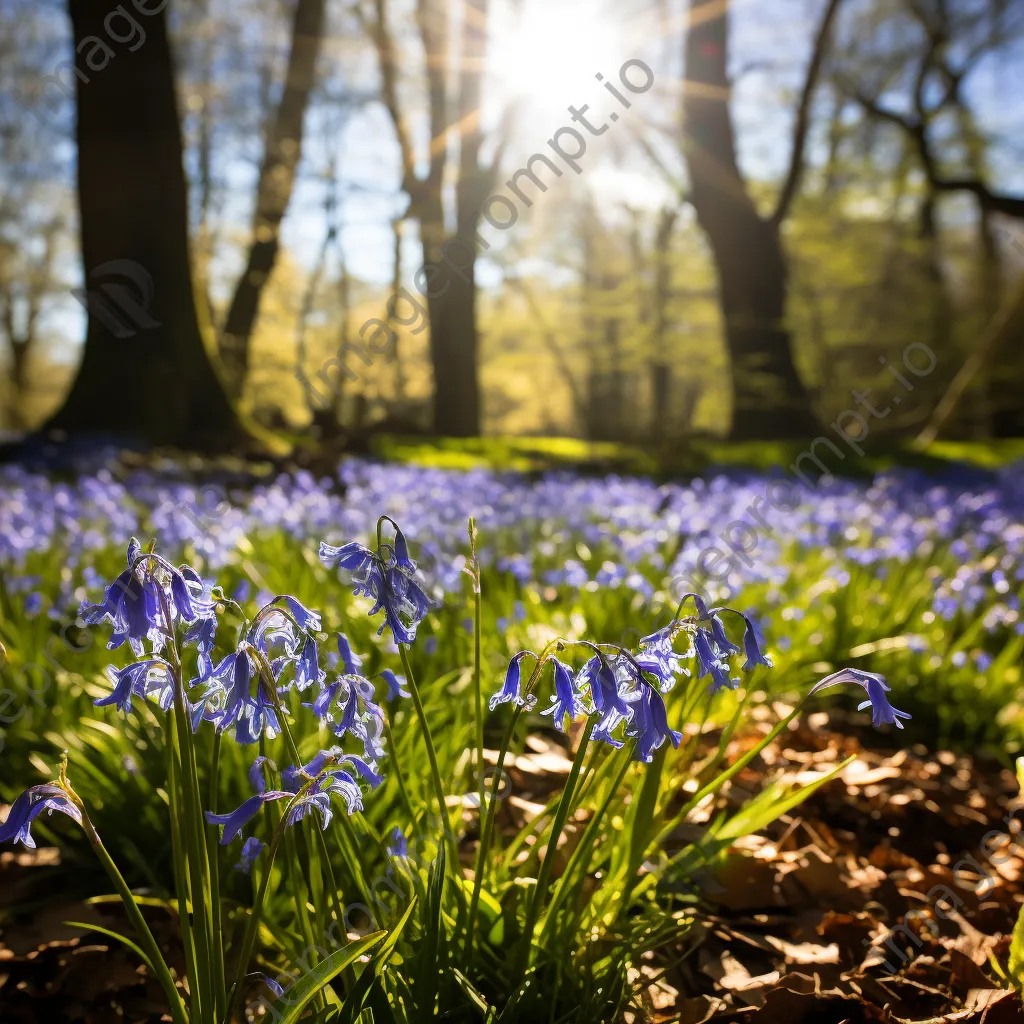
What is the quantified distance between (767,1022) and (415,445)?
37.2 feet

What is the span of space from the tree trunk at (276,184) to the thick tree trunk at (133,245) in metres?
3.14

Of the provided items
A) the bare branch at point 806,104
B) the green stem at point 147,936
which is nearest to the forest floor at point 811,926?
the green stem at point 147,936

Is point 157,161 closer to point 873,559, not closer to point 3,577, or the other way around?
point 3,577

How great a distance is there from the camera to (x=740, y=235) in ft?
51.1

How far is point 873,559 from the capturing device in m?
4.53

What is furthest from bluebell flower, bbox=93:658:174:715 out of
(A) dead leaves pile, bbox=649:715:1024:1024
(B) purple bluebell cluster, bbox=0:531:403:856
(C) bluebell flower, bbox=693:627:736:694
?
(A) dead leaves pile, bbox=649:715:1024:1024

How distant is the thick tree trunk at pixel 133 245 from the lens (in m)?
9.49

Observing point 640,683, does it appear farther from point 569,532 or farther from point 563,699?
point 569,532

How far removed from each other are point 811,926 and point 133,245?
9771 mm

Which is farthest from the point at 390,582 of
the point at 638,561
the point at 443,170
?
the point at 443,170

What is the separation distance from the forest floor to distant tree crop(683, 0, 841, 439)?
1252 cm

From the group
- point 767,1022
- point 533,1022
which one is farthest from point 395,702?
point 767,1022

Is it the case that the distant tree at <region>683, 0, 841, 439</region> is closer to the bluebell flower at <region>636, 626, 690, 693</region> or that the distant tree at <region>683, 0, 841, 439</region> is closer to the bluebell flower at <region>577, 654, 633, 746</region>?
the bluebell flower at <region>636, 626, 690, 693</region>

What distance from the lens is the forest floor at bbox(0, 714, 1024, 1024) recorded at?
1662 millimetres
